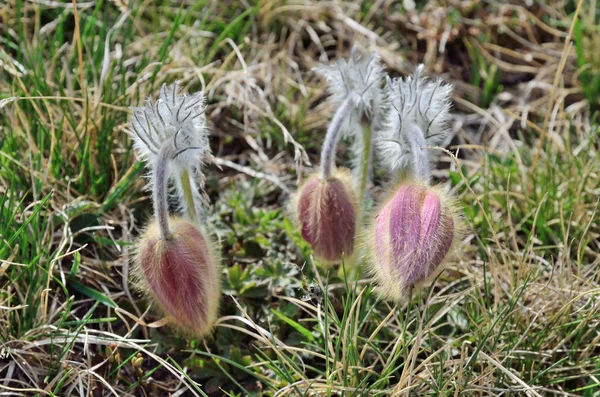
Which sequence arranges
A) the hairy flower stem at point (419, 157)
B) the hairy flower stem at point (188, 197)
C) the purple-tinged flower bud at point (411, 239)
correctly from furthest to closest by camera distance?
the hairy flower stem at point (188, 197) → the hairy flower stem at point (419, 157) → the purple-tinged flower bud at point (411, 239)

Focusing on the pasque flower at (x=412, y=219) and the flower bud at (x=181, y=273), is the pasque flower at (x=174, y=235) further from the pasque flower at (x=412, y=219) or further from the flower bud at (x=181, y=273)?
the pasque flower at (x=412, y=219)

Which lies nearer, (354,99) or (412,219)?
(412,219)

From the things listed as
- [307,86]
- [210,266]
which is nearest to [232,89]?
[307,86]

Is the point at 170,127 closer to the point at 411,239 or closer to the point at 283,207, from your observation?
the point at 411,239

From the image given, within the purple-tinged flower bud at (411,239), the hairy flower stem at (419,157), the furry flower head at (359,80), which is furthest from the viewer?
the furry flower head at (359,80)

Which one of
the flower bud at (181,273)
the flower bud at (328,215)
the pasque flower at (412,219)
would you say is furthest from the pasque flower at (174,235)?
the pasque flower at (412,219)

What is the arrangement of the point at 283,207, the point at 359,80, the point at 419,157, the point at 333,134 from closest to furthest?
the point at 419,157, the point at 333,134, the point at 359,80, the point at 283,207

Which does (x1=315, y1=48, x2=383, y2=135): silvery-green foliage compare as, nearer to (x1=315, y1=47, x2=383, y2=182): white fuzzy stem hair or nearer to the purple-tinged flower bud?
(x1=315, y1=47, x2=383, y2=182): white fuzzy stem hair

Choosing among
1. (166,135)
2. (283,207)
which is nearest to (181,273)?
(166,135)

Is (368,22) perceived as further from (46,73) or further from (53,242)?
(53,242)
